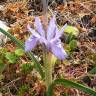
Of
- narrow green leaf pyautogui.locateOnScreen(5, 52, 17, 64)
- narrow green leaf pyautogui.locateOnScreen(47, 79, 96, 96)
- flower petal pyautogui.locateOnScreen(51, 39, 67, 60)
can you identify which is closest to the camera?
flower petal pyautogui.locateOnScreen(51, 39, 67, 60)

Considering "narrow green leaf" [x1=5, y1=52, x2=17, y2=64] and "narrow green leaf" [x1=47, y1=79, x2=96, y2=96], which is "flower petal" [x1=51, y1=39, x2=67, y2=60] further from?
"narrow green leaf" [x1=5, y1=52, x2=17, y2=64]

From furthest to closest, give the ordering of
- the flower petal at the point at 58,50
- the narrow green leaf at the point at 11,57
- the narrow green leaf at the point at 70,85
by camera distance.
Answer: the narrow green leaf at the point at 11,57
the narrow green leaf at the point at 70,85
the flower petal at the point at 58,50

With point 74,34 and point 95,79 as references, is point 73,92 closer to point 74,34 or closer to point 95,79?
point 95,79

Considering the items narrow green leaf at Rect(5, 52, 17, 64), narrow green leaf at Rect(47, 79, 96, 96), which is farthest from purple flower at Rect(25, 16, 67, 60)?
narrow green leaf at Rect(5, 52, 17, 64)

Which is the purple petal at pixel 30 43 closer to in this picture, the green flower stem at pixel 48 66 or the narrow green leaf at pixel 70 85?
the green flower stem at pixel 48 66

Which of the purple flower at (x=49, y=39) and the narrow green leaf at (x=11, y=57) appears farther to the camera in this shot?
the narrow green leaf at (x=11, y=57)

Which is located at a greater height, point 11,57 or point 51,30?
point 51,30

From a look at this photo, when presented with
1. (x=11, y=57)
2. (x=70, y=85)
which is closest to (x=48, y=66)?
(x=70, y=85)

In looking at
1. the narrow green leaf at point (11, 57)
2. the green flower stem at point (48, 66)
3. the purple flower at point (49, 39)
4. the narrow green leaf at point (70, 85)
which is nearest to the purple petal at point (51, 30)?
the purple flower at point (49, 39)

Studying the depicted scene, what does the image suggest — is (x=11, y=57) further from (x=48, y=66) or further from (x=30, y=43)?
(x=30, y=43)

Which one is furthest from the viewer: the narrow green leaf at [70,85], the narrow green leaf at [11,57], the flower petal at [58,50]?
the narrow green leaf at [11,57]
